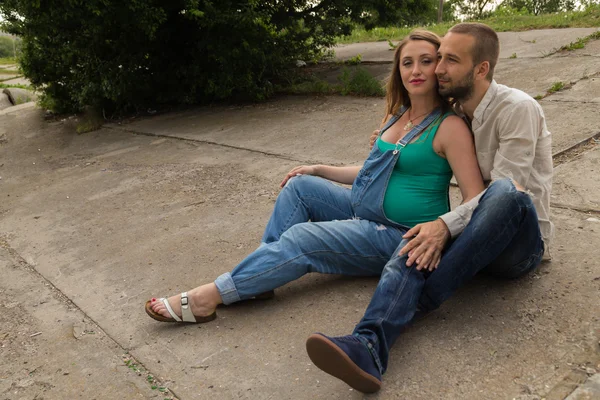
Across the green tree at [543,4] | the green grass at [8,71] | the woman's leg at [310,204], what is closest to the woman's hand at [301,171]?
the woman's leg at [310,204]

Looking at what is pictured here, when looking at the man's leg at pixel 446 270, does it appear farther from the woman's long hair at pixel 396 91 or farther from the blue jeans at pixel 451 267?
the woman's long hair at pixel 396 91

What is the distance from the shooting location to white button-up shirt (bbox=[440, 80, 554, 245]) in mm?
2641

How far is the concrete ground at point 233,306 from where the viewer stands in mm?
2430

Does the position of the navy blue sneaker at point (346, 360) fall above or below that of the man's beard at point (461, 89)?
below

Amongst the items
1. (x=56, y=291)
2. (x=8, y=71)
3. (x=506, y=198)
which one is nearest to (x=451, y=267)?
(x=506, y=198)

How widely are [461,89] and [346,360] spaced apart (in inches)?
52.1

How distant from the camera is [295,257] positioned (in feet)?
9.64

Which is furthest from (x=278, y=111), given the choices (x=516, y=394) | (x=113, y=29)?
(x=516, y=394)

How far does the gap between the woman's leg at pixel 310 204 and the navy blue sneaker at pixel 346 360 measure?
1.11 metres

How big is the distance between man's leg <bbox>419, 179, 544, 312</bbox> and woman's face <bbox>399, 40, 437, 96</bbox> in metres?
0.62

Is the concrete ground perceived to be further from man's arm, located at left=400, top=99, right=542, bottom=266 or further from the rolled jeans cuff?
man's arm, located at left=400, top=99, right=542, bottom=266

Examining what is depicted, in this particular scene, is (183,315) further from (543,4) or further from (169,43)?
(543,4)

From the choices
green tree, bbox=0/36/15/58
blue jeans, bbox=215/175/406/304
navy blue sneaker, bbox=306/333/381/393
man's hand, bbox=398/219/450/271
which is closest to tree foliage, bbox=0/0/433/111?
blue jeans, bbox=215/175/406/304

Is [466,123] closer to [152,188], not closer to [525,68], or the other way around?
[152,188]
